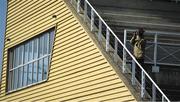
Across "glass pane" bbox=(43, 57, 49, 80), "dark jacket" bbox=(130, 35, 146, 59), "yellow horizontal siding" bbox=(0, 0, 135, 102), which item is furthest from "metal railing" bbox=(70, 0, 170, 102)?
"glass pane" bbox=(43, 57, 49, 80)

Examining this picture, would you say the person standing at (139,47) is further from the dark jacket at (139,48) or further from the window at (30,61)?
the window at (30,61)

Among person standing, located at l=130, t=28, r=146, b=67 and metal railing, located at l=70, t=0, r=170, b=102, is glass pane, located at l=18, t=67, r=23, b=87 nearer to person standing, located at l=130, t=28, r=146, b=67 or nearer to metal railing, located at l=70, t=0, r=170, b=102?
metal railing, located at l=70, t=0, r=170, b=102

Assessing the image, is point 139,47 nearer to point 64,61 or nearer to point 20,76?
point 64,61

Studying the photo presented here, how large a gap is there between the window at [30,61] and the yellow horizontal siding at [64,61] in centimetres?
31

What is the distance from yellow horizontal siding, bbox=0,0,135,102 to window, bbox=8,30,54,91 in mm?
309

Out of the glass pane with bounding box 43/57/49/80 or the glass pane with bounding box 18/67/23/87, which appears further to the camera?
the glass pane with bounding box 18/67/23/87

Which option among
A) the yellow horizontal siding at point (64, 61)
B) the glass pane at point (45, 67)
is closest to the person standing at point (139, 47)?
the yellow horizontal siding at point (64, 61)

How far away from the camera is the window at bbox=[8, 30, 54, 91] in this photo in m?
21.1

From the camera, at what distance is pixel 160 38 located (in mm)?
17047

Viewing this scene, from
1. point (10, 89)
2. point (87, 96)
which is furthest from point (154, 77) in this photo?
point (10, 89)

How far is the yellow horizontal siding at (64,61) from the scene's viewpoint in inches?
595

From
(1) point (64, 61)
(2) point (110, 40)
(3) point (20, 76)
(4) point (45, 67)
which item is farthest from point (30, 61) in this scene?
(2) point (110, 40)

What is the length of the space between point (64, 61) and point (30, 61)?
4663 mm

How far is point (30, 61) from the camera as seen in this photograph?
22.9 meters
